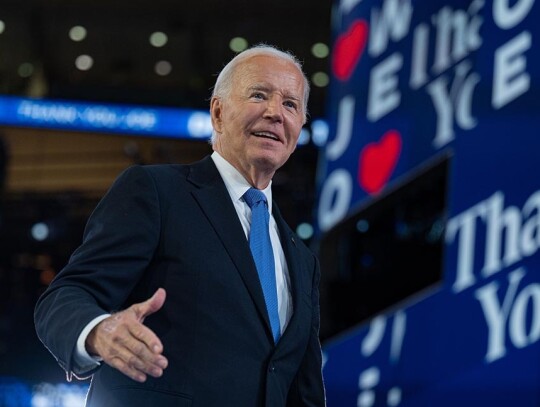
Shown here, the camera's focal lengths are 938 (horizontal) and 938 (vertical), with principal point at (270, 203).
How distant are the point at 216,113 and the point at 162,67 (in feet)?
27.0

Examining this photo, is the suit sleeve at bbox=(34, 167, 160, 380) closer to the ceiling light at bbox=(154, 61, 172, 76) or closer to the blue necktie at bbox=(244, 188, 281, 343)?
the blue necktie at bbox=(244, 188, 281, 343)

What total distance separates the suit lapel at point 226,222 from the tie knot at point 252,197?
0.05 m

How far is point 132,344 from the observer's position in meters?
1.16

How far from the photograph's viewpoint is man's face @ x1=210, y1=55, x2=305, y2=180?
161 cm

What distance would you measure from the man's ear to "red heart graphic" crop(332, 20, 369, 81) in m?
3.31

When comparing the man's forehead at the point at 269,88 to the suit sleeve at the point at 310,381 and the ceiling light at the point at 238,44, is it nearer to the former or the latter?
the suit sleeve at the point at 310,381

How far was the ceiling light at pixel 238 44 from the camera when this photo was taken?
31.4ft

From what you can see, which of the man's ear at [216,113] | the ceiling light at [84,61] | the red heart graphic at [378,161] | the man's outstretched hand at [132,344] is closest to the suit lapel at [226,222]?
the man's ear at [216,113]

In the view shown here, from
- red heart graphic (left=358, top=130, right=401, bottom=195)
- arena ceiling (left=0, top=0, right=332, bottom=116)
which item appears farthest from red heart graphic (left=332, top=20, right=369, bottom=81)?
arena ceiling (left=0, top=0, right=332, bottom=116)

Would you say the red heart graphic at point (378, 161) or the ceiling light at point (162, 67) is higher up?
the ceiling light at point (162, 67)

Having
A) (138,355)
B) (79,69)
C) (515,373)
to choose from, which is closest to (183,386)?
(138,355)

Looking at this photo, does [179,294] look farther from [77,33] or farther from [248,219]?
[77,33]

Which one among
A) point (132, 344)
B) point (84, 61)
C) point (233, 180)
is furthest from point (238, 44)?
point (132, 344)

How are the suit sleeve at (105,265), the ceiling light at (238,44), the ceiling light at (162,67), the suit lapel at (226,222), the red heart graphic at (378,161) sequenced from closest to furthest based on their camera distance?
the suit sleeve at (105,265) → the suit lapel at (226,222) → the red heart graphic at (378,161) → the ceiling light at (238,44) → the ceiling light at (162,67)
